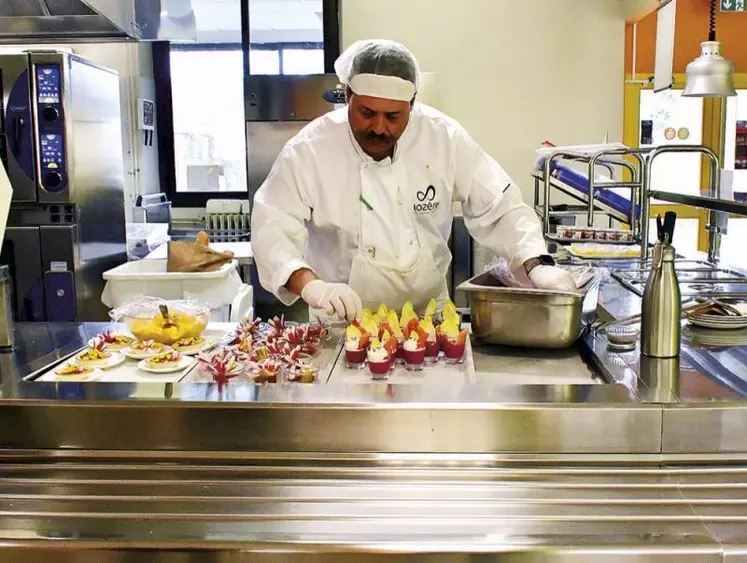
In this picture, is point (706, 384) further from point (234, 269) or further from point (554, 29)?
point (554, 29)

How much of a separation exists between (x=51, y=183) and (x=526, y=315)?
Answer: 7.77 ft

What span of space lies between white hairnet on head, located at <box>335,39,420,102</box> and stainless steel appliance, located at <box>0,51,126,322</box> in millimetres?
1678

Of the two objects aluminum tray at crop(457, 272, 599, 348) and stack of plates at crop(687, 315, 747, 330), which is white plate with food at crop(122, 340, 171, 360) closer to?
aluminum tray at crop(457, 272, 599, 348)

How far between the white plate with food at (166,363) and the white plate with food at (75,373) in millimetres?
93

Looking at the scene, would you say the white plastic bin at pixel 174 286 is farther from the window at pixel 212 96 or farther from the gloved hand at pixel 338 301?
the window at pixel 212 96

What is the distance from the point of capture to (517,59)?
505 cm

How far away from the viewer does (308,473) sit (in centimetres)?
122

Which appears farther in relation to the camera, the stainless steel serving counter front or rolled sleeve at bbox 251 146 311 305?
rolled sleeve at bbox 251 146 311 305

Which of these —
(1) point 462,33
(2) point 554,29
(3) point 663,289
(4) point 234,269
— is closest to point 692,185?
(2) point 554,29

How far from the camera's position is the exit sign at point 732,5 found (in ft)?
18.2

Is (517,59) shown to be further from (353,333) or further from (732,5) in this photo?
(353,333)

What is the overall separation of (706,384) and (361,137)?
3.88 feet

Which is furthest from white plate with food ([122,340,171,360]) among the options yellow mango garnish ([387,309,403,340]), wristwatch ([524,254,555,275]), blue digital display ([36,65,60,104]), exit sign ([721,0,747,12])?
exit sign ([721,0,747,12])

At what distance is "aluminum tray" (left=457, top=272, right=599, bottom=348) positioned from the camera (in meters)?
1.61
